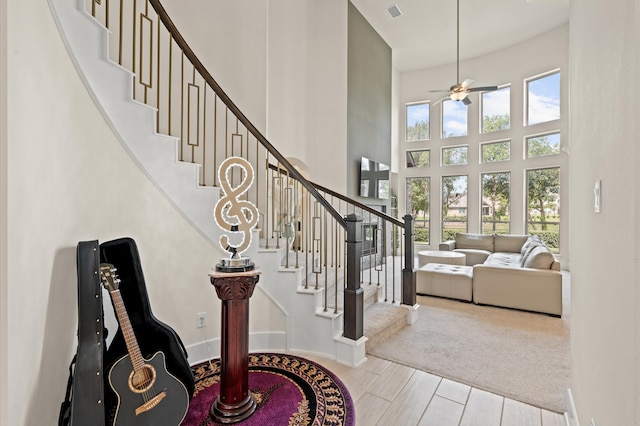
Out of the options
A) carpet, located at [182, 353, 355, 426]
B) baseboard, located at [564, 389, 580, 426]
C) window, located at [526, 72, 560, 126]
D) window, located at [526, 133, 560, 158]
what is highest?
window, located at [526, 72, 560, 126]

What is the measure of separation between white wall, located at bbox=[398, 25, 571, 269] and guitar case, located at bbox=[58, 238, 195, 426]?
829 cm

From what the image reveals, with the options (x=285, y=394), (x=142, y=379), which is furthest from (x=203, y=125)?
(x=285, y=394)

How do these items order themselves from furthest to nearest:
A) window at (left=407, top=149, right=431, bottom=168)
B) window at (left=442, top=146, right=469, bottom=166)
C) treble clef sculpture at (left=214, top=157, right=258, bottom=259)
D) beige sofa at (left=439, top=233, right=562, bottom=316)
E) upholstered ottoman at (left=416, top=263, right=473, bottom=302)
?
1. window at (left=407, top=149, right=431, bottom=168)
2. window at (left=442, top=146, right=469, bottom=166)
3. upholstered ottoman at (left=416, top=263, right=473, bottom=302)
4. beige sofa at (left=439, top=233, right=562, bottom=316)
5. treble clef sculpture at (left=214, top=157, right=258, bottom=259)

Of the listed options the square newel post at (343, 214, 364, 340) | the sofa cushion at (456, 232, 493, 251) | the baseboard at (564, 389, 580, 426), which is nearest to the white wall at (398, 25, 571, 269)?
the sofa cushion at (456, 232, 493, 251)

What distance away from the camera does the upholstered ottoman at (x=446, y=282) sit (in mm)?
4332

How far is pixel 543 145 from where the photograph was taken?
24.5 feet

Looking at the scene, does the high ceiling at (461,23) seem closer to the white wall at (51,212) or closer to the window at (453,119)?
the window at (453,119)

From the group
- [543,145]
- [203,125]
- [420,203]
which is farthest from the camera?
[420,203]

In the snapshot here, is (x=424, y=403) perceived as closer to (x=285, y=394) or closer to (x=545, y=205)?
(x=285, y=394)

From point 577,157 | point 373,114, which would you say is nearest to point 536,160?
point 373,114

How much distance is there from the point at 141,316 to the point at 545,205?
8.93 m

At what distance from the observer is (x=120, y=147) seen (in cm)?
198

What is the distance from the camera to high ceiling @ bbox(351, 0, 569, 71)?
6.34 metres

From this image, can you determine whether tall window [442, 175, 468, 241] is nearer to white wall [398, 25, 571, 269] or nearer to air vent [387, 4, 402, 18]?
white wall [398, 25, 571, 269]
